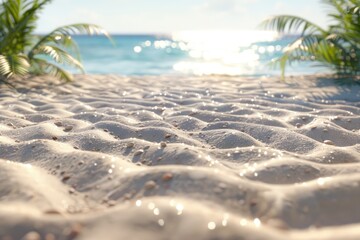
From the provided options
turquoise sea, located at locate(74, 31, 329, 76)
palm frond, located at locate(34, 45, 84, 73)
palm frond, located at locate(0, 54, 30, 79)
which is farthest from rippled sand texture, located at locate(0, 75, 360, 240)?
turquoise sea, located at locate(74, 31, 329, 76)

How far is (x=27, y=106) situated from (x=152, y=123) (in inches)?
57.2

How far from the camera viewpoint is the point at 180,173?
5.31 feet

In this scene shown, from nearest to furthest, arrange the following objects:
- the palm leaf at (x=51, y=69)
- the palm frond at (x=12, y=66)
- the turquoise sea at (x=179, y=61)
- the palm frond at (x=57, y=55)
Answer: the palm frond at (x=12, y=66)
the palm frond at (x=57, y=55)
the palm leaf at (x=51, y=69)
the turquoise sea at (x=179, y=61)

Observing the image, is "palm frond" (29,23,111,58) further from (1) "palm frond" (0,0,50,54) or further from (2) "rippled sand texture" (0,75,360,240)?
(2) "rippled sand texture" (0,75,360,240)

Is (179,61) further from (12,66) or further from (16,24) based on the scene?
(12,66)

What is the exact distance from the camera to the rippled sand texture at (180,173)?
126cm

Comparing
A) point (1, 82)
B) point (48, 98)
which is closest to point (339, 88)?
point (48, 98)

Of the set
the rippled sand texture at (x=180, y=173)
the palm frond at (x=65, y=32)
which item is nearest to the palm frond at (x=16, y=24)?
the palm frond at (x=65, y=32)

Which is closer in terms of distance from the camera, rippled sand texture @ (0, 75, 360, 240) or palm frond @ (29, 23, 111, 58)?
rippled sand texture @ (0, 75, 360, 240)

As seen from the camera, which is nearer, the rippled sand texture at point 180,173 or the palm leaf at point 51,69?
the rippled sand texture at point 180,173

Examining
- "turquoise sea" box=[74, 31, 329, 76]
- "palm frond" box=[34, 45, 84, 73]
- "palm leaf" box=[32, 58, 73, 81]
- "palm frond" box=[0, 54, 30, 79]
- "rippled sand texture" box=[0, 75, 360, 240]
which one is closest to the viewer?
"rippled sand texture" box=[0, 75, 360, 240]

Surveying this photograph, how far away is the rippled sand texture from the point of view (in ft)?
4.13

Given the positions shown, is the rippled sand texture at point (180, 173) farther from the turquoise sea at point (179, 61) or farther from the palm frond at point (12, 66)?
the turquoise sea at point (179, 61)

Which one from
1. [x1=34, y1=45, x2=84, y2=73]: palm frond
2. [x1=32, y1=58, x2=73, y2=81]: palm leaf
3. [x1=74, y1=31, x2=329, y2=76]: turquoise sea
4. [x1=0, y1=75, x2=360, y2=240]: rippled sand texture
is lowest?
[x1=74, y1=31, x2=329, y2=76]: turquoise sea
